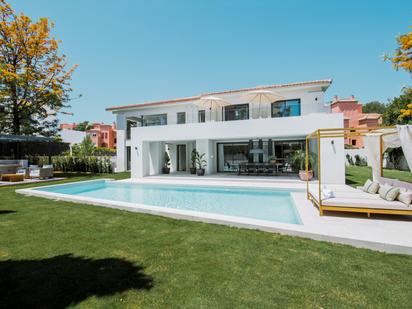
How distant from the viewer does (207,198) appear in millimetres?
11547

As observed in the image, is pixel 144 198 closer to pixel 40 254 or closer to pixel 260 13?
pixel 40 254

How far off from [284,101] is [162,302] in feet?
59.8

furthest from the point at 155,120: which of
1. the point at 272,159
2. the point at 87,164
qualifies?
the point at 272,159

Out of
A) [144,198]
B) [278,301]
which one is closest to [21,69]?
[144,198]

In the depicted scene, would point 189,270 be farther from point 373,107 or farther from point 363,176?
point 373,107

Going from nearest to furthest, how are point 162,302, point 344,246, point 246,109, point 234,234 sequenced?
point 162,302
point 344,246
point 234,234
point 246,109

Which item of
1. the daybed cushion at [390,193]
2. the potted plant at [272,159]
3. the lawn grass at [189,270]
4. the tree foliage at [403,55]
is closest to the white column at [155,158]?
the potted plant at [272,159]

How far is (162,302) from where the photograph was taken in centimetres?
298

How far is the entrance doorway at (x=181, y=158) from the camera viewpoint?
23.4m

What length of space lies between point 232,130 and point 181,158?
895 cm

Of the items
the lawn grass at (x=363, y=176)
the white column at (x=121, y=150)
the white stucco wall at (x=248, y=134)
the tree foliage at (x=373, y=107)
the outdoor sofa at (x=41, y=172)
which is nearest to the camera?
the white stucco wall at (x=248, y=134)

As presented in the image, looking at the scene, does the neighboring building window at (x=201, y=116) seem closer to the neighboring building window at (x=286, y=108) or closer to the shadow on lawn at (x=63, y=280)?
the neighboring building window at (x=286, y=108)

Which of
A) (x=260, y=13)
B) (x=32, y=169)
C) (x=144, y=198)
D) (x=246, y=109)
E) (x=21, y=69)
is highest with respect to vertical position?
(x=260, y=13)

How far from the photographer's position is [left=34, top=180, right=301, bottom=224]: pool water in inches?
339
